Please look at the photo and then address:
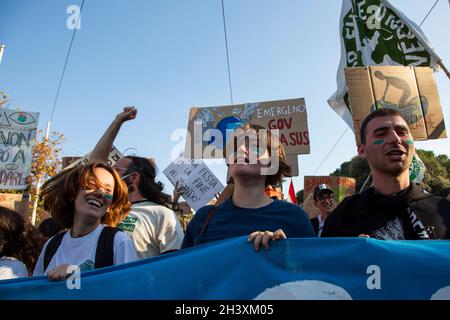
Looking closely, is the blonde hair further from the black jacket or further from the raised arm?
the black jacket

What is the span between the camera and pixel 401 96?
4.36 m

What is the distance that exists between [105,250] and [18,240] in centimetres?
60

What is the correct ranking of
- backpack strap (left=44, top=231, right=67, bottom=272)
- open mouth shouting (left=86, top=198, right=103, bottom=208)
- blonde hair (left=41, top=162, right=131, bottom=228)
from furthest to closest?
blonde hair (left=41, top=162, right=131, bottom=228) → open mouth shouting (left=86, top=198, right=103, bottom=208) → backpack strap (left=44, top=231, right=67, bottom=272)

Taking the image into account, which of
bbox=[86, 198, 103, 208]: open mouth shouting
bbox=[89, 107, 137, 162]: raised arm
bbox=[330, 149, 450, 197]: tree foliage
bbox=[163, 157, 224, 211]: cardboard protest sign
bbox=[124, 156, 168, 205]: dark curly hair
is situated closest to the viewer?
bbox=[86, 198, 103, 208]: open mouth shouting

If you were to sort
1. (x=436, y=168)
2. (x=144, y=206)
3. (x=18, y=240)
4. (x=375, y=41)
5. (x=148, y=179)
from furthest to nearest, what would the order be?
1. (x=436, y=168)
2. (x=375, y=41)
3. (x=148, y=179)
4. (x=144, y=206)
5. (x=18, y=240)

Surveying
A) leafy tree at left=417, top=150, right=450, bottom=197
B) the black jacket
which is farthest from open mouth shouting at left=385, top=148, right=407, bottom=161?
leafy tree at left=417, top=150, right=450, bottom=197

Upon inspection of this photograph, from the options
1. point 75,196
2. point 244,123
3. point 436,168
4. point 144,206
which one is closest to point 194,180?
point 244,123

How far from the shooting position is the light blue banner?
1410 millimetres

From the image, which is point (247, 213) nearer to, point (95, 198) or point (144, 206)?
point (95, 198)

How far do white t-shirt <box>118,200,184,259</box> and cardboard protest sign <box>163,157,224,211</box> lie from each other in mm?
2035

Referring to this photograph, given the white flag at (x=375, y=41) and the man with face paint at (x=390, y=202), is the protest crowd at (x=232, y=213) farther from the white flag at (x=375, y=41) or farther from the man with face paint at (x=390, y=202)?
the white flag at (x=375, y=41)

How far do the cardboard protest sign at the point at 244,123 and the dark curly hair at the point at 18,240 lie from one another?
341 centimetres
